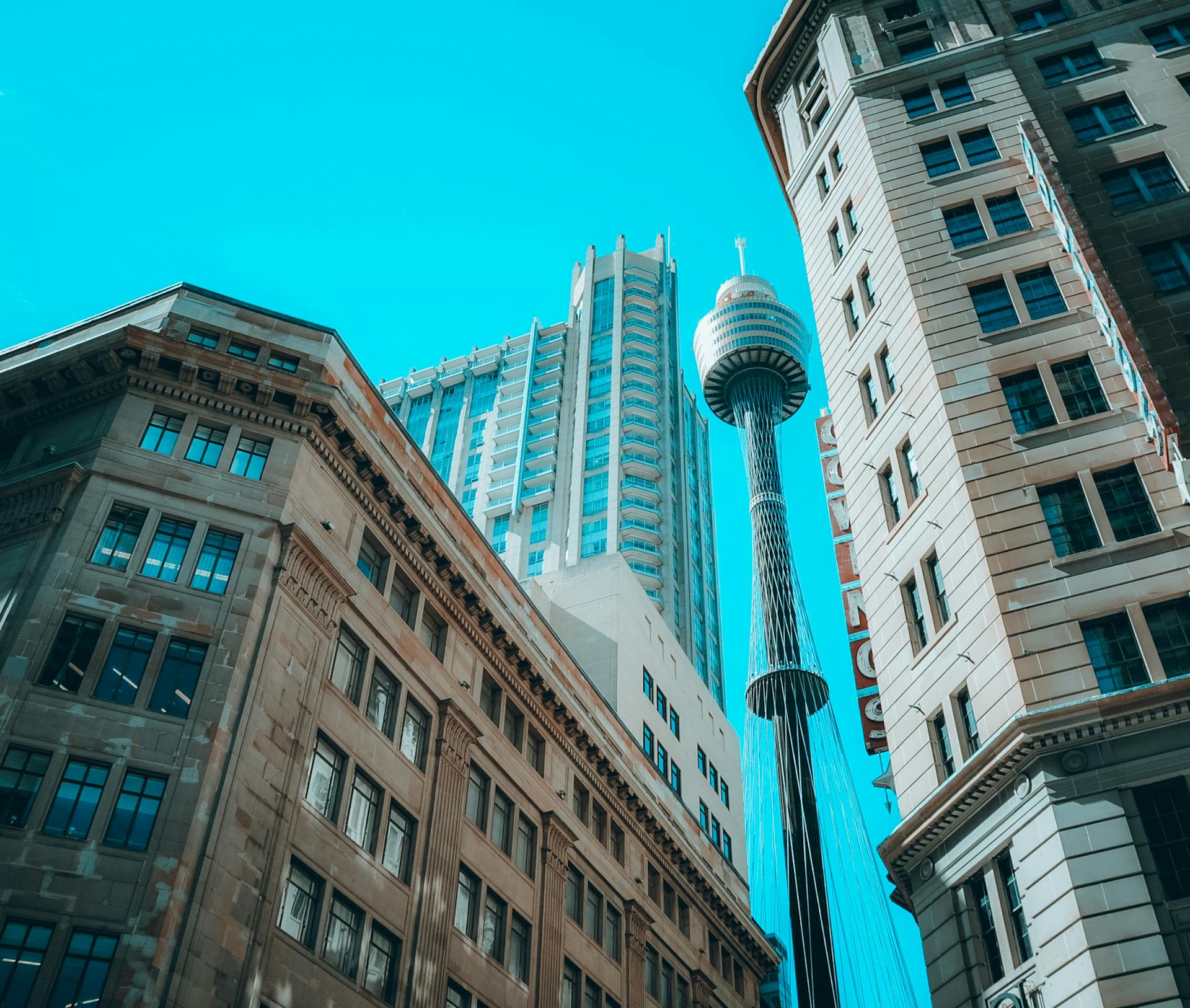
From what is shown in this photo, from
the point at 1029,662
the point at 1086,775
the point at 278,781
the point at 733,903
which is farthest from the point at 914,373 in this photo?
the point at 733,903

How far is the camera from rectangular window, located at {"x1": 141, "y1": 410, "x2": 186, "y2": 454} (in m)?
37.1

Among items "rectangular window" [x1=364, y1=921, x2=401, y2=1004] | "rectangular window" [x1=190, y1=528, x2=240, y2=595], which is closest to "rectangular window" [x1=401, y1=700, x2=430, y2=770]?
"rectangular window" [x1=364, y1=921, x2=401, y2=1004]

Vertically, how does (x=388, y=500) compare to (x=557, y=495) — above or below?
below

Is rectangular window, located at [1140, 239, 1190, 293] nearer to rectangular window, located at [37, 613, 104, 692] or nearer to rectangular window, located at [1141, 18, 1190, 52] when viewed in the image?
rectangular window, located at [1141, 18, 1190, 52]

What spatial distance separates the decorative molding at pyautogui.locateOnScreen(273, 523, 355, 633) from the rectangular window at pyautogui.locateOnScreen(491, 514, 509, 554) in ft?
362

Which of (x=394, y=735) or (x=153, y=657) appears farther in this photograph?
(x=394, y=735)

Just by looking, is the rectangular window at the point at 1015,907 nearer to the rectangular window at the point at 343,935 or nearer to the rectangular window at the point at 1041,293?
the rectangular window at the point at 343,935

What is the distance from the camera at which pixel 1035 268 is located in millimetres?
42312

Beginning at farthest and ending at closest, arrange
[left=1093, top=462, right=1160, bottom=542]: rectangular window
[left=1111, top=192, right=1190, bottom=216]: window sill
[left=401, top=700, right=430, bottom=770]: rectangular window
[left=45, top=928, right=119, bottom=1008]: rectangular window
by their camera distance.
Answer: [left=1111, top=192, right=1190, bottom=216]: window sill
[left=401, top=700, right=430, bottom=770]: rectangular window
[left=1093, top=462, right=1160, bottom=542]: rectangular window
[left=45, top=928, right=119, bottom=1008]: rectangular window

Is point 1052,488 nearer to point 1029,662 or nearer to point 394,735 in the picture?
point 1029,662

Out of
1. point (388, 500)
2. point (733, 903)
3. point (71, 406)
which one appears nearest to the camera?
point (71, 406)

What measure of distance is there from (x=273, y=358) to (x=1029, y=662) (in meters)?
25.9

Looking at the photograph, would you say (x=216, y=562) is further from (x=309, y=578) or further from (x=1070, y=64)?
(x=1070, y=64)

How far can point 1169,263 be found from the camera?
40.7m
